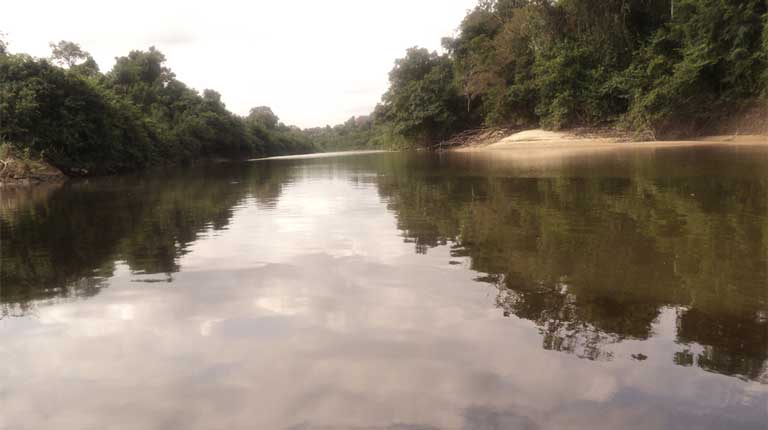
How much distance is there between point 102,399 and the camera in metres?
3.03

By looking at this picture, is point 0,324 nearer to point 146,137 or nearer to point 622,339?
point 622,339

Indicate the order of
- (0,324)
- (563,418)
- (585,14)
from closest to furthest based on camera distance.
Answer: (563,418) < (0,324) < (585,14)

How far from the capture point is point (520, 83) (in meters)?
42.8

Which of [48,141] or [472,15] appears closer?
[48,141]

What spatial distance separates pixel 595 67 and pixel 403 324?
3874 centimetres

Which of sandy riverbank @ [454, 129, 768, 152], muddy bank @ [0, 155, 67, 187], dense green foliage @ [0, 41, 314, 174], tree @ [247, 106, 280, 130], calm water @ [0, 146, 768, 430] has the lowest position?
calm water @ [0, 146, 768, 430]

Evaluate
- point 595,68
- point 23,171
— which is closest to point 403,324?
point 23,171

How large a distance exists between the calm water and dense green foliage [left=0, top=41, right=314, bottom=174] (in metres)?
23.9

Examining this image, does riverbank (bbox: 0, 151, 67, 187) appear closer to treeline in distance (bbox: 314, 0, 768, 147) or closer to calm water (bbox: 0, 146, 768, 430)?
calm water (bbox: 0, 146, 768, 430)

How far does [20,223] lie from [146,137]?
37.1 metres

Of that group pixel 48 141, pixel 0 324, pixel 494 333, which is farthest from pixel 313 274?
pixel 48 141

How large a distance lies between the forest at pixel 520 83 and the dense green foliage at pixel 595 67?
99 millimetres

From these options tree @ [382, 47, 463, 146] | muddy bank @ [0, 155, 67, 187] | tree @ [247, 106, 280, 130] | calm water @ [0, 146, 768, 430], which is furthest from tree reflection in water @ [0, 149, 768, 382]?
tree @ [247, 106, 280, 130]

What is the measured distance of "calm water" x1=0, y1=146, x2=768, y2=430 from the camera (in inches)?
110
